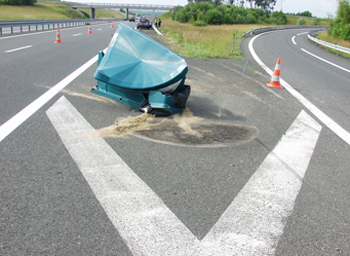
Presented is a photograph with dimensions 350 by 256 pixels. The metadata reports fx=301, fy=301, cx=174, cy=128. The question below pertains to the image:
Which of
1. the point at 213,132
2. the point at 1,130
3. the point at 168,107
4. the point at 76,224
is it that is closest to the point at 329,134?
the point at 213,132

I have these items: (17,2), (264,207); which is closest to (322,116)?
(264,207)

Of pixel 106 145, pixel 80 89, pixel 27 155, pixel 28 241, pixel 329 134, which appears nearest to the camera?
pixel 28 241

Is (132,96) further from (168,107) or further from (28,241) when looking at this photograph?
(28,241)

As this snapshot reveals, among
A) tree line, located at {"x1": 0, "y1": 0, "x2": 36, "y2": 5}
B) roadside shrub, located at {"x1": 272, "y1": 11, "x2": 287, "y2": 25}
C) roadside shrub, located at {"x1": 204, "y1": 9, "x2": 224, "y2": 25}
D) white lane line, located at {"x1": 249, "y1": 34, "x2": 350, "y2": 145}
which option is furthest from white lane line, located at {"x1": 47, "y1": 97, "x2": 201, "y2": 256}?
roadside shrub, located at {"x1": 272, "y1": 11, "x2": 287, "y2": 25}

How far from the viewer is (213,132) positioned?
458cm

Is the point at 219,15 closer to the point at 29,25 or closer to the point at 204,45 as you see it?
the point at 29,25

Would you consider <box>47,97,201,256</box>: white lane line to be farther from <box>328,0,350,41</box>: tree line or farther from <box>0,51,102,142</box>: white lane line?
<box>328,0,350,41</box>: tree line

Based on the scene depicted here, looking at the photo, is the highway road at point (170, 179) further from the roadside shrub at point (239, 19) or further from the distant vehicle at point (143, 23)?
the roadside shrub at point (239, 19)

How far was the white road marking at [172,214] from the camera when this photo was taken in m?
2.31

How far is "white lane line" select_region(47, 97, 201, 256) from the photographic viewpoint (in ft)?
7.52

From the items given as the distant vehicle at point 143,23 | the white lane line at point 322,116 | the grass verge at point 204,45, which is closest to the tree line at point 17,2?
the distant vehicle at point 143,23

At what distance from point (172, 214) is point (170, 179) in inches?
23.4

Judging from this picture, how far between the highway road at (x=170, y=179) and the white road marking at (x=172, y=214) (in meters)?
0.01

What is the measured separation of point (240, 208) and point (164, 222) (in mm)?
744
